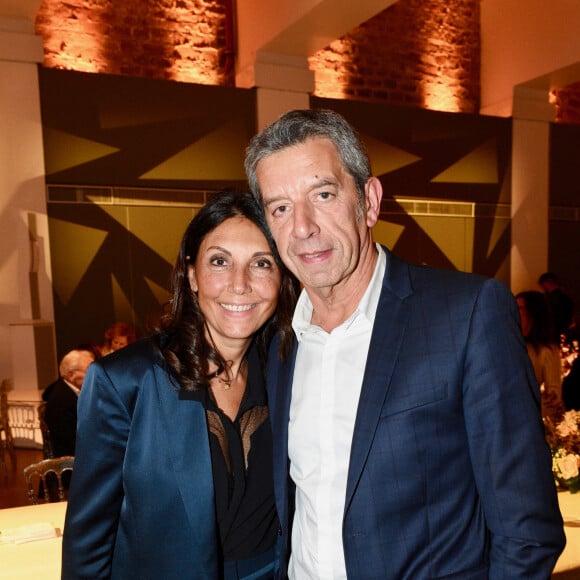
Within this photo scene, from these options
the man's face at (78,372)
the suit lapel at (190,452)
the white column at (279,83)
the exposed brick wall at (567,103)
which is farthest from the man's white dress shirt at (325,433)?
the exposed brick wall at (567,103)

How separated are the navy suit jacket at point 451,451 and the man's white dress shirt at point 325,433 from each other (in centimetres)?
9

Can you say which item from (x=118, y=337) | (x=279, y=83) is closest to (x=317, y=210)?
(x=118, y=337)

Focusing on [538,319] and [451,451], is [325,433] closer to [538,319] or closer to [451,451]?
[451,451]

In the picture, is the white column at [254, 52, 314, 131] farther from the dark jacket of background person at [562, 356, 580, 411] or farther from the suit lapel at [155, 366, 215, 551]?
the suit lapel at [155, 366, 215, 551]

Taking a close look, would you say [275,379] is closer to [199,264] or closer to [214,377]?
[214,377]

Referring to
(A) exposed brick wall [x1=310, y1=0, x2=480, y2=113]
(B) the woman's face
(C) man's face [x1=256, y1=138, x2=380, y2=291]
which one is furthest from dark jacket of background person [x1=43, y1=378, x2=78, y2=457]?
(A) exposed brick wall [x1=310, y1=0, x2=480, y2=113]

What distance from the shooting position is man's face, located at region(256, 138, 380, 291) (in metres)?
1.36

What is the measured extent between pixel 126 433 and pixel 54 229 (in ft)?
16.1

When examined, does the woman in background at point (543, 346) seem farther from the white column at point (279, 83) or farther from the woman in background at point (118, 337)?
the white column at point (279, 83)

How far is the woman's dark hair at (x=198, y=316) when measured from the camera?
1.57 m

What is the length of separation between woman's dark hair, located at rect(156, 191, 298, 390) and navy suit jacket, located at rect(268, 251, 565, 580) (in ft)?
1.76

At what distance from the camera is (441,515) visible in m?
1.19

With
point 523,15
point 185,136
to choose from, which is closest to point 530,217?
point 523,15

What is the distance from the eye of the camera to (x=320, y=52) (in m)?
7.01
